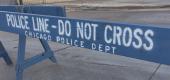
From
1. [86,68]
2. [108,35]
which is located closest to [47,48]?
[86,68]

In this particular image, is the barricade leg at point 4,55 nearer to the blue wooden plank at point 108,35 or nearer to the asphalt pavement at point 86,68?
the asphalt pavement at point 86,68

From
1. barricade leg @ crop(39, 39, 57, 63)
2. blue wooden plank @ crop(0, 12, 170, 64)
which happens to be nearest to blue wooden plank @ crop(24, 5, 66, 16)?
barricade leg @ crop(39, 39, 57, 63)

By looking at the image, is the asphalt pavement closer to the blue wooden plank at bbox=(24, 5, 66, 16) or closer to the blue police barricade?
the blue police barricade

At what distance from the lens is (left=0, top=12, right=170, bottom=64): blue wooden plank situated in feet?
11.0

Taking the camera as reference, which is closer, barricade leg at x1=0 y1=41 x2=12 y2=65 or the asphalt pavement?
the asphalt pavement

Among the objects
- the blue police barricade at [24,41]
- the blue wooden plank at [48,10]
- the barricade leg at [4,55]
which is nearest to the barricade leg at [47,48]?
the blue police barricade at [24,41]

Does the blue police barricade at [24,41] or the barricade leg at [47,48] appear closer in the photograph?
the blue police barricade at [24,41]

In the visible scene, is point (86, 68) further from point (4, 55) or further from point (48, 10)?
point (4, 55)

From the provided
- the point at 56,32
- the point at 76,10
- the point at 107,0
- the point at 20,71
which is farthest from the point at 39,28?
the point at 107,0

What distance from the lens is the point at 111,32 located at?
11.9 feet

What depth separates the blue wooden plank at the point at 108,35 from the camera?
3.34 metres

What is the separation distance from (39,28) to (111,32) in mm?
1154

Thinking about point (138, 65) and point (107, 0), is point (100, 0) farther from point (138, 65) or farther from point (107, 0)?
point (138, 65)

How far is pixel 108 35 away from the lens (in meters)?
3.65
